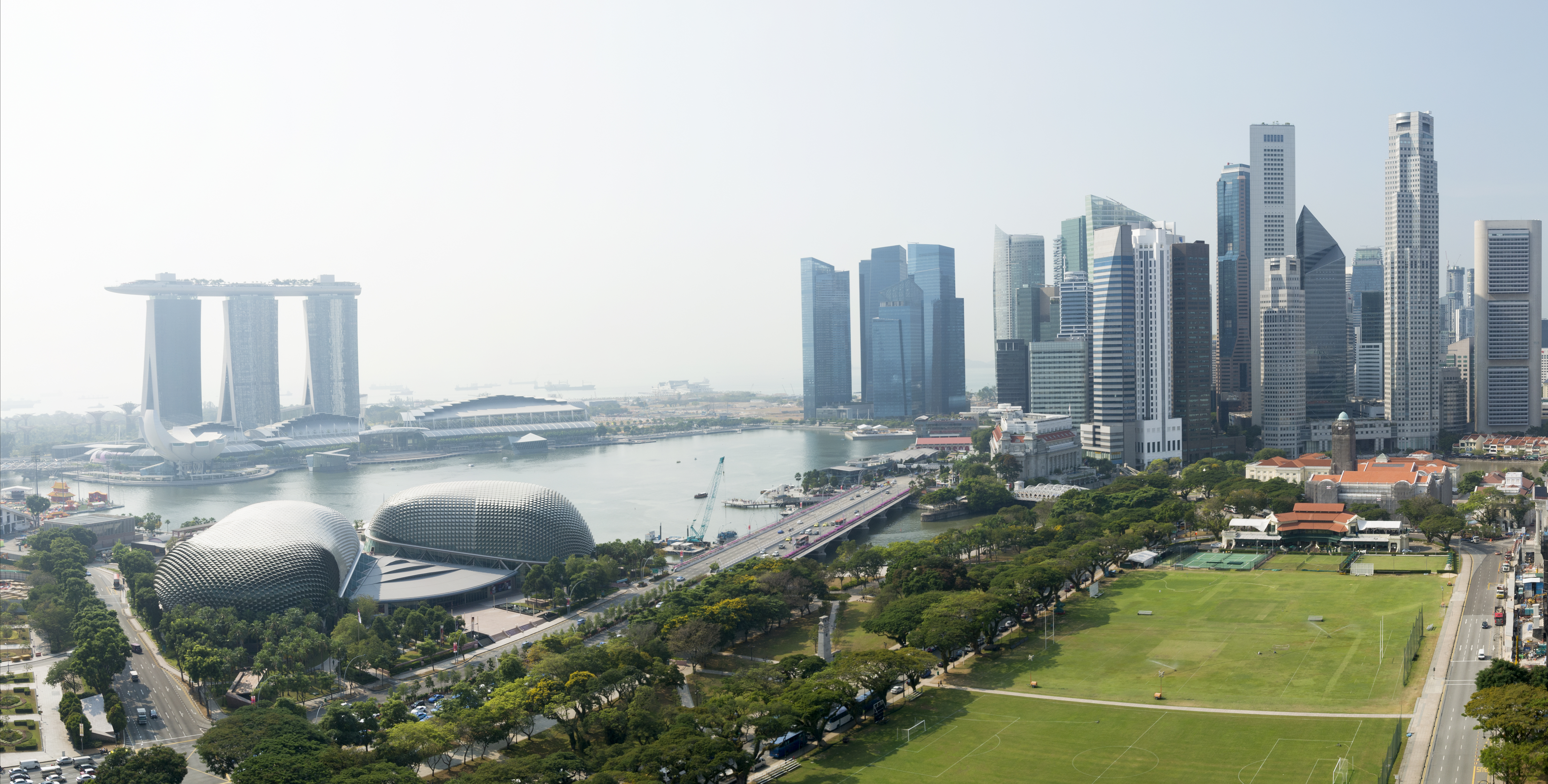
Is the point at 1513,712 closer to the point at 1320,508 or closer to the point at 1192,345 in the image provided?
the point at 1320,508

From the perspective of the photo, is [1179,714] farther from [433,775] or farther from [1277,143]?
[1277,143]

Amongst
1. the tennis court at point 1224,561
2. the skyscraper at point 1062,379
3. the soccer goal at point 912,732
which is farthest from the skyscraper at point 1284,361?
the soccer goal at point 912,732

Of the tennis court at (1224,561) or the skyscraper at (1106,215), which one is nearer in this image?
the tennis court at (1224,561)

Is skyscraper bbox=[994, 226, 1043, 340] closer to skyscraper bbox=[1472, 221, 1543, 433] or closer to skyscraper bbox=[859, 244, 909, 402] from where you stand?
skyscraper bbox=[859, 244, 909, 402]

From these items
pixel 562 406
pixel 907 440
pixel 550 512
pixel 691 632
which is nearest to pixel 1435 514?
pixel 691 632

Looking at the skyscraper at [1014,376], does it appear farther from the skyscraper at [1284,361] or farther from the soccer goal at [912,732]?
the soccer goal at [912,732]

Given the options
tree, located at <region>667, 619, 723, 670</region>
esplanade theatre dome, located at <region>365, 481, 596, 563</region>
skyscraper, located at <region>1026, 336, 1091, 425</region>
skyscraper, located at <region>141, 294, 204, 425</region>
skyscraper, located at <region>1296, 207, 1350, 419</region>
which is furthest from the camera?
skyscraper, located at <region>141, 294, 204, 425</region>

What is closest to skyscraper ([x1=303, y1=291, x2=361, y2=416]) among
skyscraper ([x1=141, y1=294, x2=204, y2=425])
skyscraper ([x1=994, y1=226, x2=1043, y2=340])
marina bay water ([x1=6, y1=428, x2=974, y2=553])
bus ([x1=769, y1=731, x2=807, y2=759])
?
skyscraper ([x1=141, y1=294, x2=204, y2=425])
